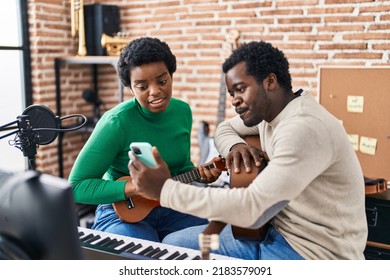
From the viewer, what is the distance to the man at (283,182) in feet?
4.16

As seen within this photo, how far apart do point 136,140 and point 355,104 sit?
1.74 metres

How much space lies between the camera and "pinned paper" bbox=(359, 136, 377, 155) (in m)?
3.01

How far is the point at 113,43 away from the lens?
3604 mm

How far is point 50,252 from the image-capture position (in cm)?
102

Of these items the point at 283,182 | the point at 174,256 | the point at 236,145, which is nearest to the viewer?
the point at 283,182

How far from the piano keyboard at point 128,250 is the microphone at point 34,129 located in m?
0.33

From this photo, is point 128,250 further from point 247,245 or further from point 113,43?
point 113,43

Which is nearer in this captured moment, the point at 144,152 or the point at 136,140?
the point at 144,152

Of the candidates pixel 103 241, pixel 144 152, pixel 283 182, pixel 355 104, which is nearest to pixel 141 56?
pixel 144 152

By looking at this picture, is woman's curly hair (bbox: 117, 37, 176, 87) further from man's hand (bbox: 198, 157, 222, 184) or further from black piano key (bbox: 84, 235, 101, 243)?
black piano key (bbox: 84, 235, 101, 243)

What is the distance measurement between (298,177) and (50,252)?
2.14ft

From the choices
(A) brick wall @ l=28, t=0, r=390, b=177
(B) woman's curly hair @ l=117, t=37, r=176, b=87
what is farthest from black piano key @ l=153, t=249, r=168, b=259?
(A) brick wall @ l=28, t=0, r=390, b=177
